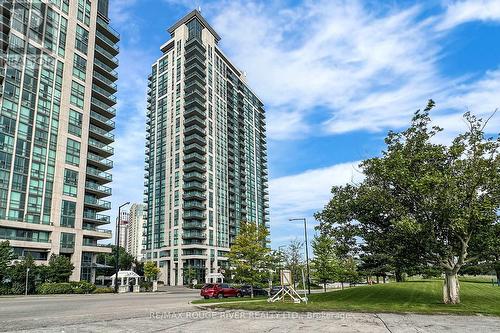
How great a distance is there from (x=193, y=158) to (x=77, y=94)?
120ft

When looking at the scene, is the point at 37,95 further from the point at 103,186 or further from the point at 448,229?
the point at 448,229

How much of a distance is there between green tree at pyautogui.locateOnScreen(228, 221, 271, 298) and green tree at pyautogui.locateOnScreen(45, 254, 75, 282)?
29948 millimetres

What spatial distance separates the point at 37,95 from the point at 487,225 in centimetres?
6136

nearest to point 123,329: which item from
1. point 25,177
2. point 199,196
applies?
A: point 25,177

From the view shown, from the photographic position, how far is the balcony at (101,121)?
6909 cm

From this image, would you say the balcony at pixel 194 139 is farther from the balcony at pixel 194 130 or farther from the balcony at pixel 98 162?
the balcony at pixel 98 162

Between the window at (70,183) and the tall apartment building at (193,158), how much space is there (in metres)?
35.3

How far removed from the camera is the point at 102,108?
2783 inches

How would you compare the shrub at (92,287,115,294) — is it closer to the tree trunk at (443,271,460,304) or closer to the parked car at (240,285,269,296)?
the parked car at (240,285,269,296)

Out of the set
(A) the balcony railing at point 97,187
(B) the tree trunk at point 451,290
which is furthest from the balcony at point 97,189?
(B) the tree trunk at point 451,290

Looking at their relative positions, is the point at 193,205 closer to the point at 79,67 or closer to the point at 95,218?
the point at 95,218

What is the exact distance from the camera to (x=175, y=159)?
100m

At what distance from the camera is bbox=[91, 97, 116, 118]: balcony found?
2746 inches

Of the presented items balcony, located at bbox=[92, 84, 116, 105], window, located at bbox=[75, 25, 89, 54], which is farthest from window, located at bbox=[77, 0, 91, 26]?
balcony, located at bbox=[92, 84, 116, 105]
